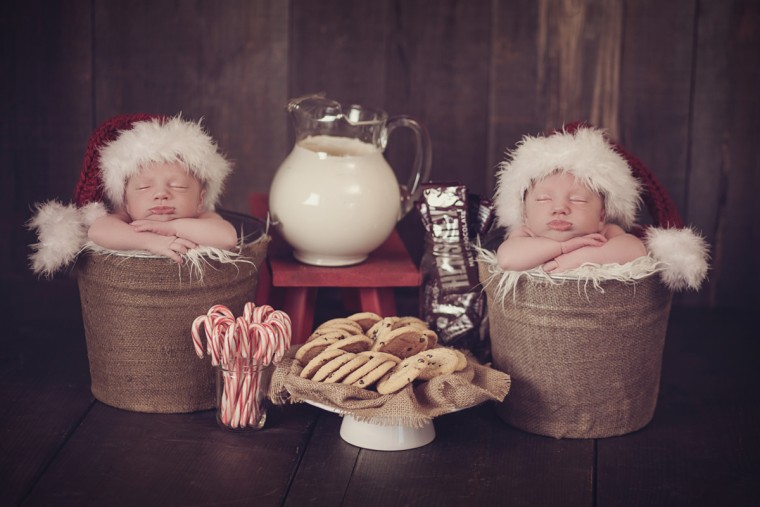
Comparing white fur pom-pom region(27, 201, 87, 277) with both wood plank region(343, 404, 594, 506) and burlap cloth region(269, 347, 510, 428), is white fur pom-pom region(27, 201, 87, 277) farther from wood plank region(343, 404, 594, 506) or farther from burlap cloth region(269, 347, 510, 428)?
wood plank region(343, 404, 594, 506)

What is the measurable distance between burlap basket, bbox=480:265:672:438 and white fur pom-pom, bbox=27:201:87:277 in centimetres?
73

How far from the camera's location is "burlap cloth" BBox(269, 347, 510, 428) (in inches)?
59.9

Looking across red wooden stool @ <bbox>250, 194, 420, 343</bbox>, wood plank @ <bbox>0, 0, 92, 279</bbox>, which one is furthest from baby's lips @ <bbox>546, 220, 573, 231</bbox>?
wood plank @ <bbox>0, 0, 92, 279</bbox>

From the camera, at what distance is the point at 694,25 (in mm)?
2242

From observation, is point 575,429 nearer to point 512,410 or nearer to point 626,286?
point 512,410

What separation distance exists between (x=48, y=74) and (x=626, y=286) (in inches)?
57.8

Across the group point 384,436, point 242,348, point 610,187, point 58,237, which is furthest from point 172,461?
point 610,187

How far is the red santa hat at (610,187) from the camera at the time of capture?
163 cm

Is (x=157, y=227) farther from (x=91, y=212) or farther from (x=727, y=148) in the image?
(x=727, y=148)

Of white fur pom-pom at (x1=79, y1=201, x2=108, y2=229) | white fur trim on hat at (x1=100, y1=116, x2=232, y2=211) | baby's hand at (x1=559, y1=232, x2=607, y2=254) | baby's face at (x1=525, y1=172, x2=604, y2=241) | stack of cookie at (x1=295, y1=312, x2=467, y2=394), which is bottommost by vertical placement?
stack of cookie at (x1=295, y1=312, x2=467, y2=394)

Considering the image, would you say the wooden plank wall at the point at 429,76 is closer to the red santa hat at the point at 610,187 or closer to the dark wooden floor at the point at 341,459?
the red santa hat at the point at 610,187

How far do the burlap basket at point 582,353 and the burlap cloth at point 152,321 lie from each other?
0.48 metres

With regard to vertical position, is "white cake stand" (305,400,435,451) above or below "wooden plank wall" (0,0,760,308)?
below

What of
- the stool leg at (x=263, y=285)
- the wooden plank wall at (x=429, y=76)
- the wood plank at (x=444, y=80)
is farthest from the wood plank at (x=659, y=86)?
the stool leg at (x=263, y=285)
